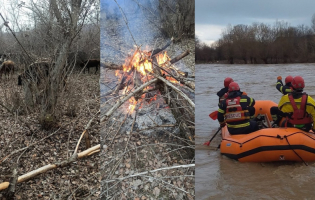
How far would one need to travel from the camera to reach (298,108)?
11.2 feet

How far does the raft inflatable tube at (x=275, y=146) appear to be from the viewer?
10.6 ft

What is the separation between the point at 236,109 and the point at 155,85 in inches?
84.3

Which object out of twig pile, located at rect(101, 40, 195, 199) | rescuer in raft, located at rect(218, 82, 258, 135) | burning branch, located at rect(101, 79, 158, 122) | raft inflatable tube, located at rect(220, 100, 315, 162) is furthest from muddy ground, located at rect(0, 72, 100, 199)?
raft inflatable tube, located at rect(220, 100, 315, 162)

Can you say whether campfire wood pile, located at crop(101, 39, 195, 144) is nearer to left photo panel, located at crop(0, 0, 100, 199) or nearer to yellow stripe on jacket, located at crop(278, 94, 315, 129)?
left photo panel, located at crop(0, 0, 100, 199)

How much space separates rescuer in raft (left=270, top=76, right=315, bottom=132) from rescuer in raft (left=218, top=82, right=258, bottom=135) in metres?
0.43

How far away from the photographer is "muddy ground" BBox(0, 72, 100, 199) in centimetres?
233

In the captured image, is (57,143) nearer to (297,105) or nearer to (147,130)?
(147,130)

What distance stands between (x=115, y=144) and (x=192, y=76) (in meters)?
0.45

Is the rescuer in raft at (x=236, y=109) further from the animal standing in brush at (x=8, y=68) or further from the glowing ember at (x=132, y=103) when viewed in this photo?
the animal standing in brush at (x=8, y=68)

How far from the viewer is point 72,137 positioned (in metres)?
3.15

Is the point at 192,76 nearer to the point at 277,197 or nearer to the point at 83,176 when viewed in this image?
the point at 83,176

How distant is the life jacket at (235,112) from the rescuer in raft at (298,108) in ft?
1.60

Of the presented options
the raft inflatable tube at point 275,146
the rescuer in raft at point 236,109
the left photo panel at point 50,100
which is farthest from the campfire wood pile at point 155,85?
the raft inflatable tube at point 275,146

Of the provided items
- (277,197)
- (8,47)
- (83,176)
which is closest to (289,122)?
(277,197)
